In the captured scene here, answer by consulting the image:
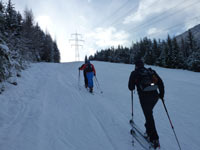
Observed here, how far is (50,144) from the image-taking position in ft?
9.66

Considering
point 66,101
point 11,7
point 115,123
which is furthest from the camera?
point 11,7

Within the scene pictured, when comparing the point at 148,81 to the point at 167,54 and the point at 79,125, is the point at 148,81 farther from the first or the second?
the point at 167,54

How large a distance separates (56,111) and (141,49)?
65786 mm

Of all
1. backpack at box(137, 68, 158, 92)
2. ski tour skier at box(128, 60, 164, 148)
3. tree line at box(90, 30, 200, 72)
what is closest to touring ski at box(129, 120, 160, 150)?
ski tour skier at box(128, 60, 164, 148)

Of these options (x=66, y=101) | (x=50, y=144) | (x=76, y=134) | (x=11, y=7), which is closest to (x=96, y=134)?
(x=76, y=134)

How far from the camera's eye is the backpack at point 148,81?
2854 millimetres

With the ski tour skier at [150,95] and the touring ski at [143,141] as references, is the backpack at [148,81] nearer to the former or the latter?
the ski tour skier at [150,95]

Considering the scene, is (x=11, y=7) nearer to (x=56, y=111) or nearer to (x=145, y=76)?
(x=56, y=111)

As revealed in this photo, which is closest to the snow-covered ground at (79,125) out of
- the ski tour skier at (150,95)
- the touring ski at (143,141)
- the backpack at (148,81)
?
the touring ski at (143,141)

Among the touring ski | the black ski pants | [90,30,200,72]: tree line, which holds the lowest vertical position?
the touring ski

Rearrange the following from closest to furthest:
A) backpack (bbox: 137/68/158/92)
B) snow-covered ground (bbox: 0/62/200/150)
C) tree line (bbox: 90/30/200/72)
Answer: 1. backpack (bbox: 137/68/158/92)
2. snow-covered ground (bbox: 0/62/200/150)
3. tree line (bbox: 90/30/200/72)

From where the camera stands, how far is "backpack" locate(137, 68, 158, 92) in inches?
112

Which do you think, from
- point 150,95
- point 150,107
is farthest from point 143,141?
point 150,95

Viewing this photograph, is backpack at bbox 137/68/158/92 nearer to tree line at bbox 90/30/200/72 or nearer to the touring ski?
the touring ski
